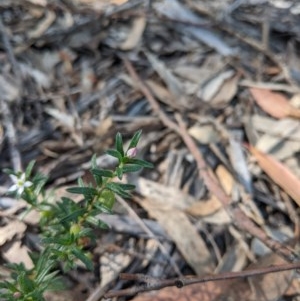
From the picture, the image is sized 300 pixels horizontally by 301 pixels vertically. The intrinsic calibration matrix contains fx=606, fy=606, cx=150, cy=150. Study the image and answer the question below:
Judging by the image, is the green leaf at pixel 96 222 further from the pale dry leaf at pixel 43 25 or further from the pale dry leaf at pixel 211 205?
the pale dry leaf at pixel 43 25

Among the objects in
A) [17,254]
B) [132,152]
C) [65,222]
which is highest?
[132,152]

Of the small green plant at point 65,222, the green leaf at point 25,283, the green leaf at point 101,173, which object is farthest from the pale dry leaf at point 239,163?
the green leaf at point 25,283

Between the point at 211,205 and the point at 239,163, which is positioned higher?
the point at 239,163

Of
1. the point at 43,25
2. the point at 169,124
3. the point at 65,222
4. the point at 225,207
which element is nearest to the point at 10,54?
the point at 43,25

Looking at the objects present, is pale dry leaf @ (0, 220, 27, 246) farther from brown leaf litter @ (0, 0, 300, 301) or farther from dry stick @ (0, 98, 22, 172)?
dry stick @ (0, 98, 22, 172)

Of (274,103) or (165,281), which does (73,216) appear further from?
(274,103)

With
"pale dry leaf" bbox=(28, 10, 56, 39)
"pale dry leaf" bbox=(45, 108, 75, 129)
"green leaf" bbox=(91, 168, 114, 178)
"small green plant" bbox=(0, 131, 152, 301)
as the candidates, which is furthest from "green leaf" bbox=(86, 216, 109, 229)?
"pale dry leaf" bbox=(28, 10, 56, 39)

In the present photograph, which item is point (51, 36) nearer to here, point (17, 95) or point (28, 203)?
point (17, 95)
